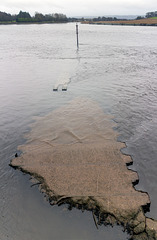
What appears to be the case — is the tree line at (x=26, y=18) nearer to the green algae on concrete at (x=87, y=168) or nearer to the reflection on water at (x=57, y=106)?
the reflection on water at (x=57, y=106)

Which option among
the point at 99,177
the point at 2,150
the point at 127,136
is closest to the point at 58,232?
the point at 99,177

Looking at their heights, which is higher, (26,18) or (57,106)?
(26,18)

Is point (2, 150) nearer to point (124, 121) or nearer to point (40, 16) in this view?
point (124, 121)

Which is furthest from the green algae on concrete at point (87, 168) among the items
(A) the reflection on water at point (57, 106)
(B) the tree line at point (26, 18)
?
(B) the tree line at point (26, 18)

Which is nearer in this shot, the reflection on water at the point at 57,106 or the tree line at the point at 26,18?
the reflection on water at the point at 57,106

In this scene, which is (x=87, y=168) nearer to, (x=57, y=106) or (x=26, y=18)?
(x=57, y=106)

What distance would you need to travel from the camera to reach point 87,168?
212 inches

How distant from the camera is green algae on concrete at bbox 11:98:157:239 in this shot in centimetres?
418

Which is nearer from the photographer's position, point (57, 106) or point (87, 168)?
point (87, 168)

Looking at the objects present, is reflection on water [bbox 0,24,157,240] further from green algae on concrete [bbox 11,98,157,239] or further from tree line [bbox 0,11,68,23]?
tree line [bbox 0,11,68,23]

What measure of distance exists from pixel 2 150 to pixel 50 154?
178 cm

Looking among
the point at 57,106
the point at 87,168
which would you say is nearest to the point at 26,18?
the point at 57,106

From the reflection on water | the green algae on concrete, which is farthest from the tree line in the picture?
the green algae on concrete

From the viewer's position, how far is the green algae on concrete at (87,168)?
4.18 m
